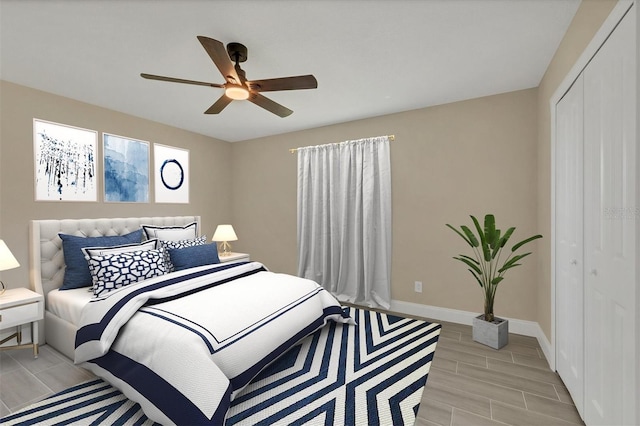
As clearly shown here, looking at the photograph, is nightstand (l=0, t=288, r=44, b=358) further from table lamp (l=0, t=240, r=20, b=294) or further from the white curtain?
the white curtain

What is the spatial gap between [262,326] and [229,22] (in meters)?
2.12

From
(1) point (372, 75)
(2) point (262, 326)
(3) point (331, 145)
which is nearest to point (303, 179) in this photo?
(3) point (331, 145)

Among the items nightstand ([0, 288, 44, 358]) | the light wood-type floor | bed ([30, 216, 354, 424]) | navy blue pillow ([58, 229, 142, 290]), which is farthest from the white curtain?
nightstand ([0, 288, 44, 358])

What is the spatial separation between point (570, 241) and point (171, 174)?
4.57 metres

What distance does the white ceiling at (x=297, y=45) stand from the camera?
180 cm

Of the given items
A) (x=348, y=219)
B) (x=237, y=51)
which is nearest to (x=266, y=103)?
(x=237, y=51)

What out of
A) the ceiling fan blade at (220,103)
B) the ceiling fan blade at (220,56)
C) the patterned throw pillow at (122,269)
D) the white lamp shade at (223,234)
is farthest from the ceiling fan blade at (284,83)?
the white lamp shade at (223,234)

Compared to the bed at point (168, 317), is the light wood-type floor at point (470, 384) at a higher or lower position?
lower

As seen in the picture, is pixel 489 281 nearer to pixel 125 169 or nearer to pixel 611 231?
pixel 611 231

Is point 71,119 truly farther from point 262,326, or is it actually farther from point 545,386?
point 545,386

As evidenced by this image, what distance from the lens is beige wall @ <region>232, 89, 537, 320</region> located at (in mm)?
2977

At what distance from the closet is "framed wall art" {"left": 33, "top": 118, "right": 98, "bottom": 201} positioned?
178 inches

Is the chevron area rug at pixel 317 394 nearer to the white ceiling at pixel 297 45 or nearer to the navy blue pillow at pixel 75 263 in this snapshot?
the navy blue pillow at pixel 75 263

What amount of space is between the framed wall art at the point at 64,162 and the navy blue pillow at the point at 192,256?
125 cm
